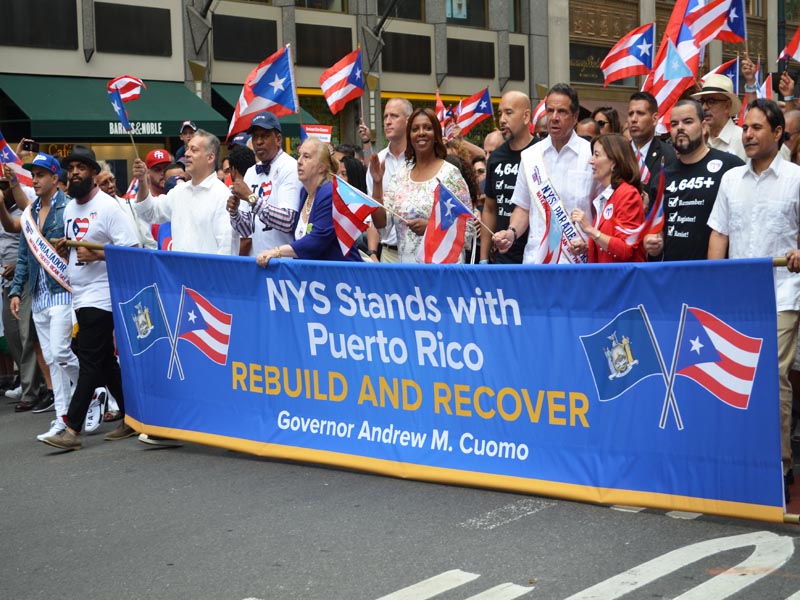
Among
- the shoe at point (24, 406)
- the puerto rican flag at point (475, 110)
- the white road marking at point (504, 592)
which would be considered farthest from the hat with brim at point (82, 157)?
the puerto rican flag at point (475, 110)

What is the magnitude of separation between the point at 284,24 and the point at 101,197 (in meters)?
18.7

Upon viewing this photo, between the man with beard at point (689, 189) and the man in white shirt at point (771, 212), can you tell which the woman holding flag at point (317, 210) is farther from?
the man in white shirt at point (771, 212)

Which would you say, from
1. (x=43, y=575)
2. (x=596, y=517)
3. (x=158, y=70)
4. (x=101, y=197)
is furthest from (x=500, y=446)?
(x=158, y=70)

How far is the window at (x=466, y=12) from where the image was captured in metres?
31.2

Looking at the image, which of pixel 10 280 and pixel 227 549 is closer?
pixel 227 549

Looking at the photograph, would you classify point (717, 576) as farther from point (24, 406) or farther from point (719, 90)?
point (24, 406)

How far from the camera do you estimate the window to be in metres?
31.2

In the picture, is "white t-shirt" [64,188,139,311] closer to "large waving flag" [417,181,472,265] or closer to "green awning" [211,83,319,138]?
"large waving flag" [417,181,472,265]

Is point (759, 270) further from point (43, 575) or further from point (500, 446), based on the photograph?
point (43, 575)

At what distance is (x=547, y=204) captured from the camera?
757 cm

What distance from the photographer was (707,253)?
265 inches

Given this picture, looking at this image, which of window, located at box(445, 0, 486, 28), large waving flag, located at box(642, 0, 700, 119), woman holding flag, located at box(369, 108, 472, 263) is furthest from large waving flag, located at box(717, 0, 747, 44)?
window, located at box(445, 0, 486, 28)

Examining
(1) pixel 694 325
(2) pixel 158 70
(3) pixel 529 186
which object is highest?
(2) pixel 158 70

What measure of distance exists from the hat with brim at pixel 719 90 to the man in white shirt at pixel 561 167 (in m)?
1.24
